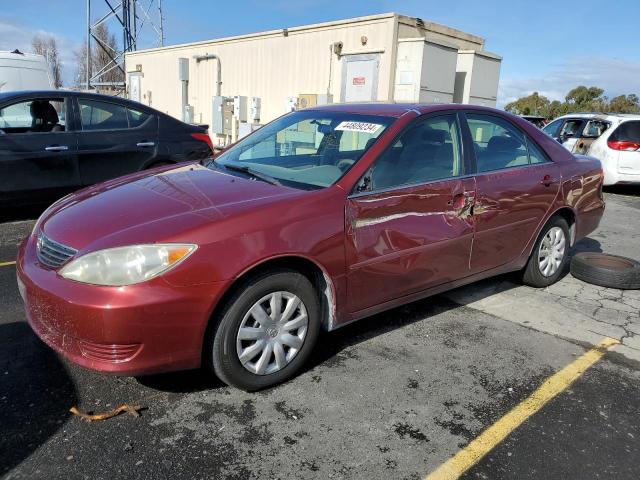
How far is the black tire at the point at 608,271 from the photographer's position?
4.77m

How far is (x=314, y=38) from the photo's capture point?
12758 mm

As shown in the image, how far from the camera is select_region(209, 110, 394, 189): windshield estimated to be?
10.8 ft

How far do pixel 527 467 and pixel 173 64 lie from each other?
1845cm

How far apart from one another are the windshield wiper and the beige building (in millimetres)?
5896

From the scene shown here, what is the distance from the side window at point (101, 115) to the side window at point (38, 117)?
0.74ft

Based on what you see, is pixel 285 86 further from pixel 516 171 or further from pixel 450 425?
pixel 450 425

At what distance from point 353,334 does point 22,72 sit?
1031 centimetres

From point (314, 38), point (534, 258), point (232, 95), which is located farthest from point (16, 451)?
point (232, 95)

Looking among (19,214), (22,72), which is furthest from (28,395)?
(22,72)

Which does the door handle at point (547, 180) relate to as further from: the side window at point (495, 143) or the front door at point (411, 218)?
the front door at point (411, 218)

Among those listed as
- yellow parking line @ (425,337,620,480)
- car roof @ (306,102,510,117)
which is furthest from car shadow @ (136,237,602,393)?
car roof @ (306,102,510,117)

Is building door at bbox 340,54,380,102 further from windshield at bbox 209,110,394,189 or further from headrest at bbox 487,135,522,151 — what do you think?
windshield at bbox 209,110,394,189

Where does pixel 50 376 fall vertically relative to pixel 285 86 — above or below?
below

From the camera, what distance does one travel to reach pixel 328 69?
12445mm
